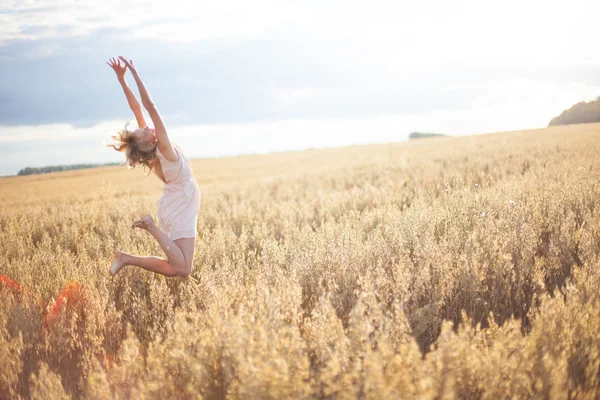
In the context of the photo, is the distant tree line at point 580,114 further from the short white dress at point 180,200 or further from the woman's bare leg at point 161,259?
the woman's bare leg at point 161,259

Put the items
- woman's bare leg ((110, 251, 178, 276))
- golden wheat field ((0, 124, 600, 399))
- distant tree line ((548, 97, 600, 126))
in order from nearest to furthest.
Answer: golden wheat field ((0, 124, 600, 399)) → woman's bare leg ((110, 251, 178, 276)) → distant tree line ((548, 97, 600, 126))

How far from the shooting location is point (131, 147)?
12.9 feet

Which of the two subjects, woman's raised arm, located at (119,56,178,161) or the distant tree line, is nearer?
woman's raised arm, located at (119,56,178,161)

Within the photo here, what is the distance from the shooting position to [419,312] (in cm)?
Answer: 294

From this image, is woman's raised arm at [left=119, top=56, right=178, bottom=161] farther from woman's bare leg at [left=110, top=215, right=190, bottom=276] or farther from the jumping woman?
woman's bare leg at [left=110, top=215, right=190, bottom=276]

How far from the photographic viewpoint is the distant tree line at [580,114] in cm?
6781

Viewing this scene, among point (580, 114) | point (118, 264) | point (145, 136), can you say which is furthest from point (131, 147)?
point (580, 114)

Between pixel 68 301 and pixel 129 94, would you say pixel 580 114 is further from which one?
pixel 68 301

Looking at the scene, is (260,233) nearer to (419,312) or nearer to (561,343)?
(419,312)

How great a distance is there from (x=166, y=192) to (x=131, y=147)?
640 mm

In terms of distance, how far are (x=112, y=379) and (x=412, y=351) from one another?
152cm

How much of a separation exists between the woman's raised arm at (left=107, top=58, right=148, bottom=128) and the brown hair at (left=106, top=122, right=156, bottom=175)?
0.77 m

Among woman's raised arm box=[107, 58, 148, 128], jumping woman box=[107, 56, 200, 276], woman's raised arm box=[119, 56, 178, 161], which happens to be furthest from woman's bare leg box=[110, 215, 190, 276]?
woman's raised arm box=[107, 58, 148, 128]

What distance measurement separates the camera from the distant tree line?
222 feet
